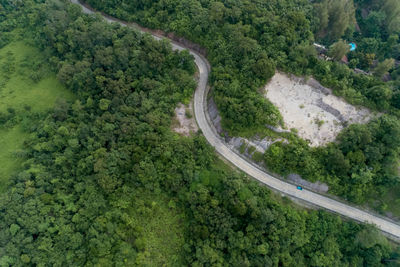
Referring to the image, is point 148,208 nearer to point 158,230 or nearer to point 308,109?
point 158,230

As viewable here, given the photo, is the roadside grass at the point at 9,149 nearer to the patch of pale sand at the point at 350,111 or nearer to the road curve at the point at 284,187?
the road curve at the point at 284,187

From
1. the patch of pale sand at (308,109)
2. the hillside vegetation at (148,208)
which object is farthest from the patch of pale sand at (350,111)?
the hillside vegetation at (148,208)

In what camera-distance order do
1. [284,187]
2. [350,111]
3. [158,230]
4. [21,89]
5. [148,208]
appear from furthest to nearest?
[21,89], [350,111], [284,187], [158,230], [148,208]

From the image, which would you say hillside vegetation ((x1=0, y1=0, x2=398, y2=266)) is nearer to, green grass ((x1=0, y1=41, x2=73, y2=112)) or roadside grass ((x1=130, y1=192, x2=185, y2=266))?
Answer: roadside grass ((x1=130, y1=192, x2=185, y2=266))

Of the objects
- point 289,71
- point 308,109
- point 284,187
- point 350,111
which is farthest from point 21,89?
point 350,111

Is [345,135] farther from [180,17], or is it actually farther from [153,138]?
[180,17]

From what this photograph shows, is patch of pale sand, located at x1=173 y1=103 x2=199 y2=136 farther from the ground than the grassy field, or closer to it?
farther from the ground

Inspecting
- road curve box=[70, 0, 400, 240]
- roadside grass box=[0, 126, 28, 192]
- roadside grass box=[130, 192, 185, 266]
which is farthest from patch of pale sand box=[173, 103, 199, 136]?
roadside grass box=[0, 126, 28, 192]
